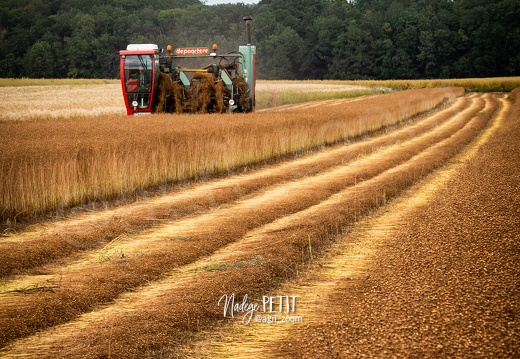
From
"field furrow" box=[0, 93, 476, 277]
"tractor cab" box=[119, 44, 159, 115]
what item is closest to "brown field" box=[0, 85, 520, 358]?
"field furrow" box=[0, 93, 476, 277]

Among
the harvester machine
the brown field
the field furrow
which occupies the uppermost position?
the harvester machine

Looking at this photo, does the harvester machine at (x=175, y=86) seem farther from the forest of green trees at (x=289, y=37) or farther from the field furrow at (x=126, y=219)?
the forest of green trees at (x=289, y=37)

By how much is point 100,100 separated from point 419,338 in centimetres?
3289

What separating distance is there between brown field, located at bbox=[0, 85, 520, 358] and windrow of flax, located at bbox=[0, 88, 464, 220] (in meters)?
0.04

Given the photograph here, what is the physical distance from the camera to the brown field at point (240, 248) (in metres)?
4.50

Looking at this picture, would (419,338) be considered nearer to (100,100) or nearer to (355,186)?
(355,186)

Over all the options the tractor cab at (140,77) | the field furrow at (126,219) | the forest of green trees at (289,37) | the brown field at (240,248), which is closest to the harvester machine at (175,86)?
the tractor cab at (140,77)

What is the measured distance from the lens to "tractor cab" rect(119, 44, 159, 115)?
22609mm

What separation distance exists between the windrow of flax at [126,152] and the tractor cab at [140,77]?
17.9ft

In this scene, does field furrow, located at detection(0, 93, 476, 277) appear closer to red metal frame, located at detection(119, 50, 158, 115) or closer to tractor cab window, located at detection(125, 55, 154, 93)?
red metal frame, located at detection(119, 50, 158, 115)

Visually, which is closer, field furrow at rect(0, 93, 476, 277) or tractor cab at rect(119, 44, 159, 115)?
field furrow at rect(0, 93, 476, 277)

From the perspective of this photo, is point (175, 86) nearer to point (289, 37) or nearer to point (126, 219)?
point (126, 219)

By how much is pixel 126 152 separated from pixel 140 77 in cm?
1104

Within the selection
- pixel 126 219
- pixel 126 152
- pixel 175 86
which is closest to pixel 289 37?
pixel 175 86
